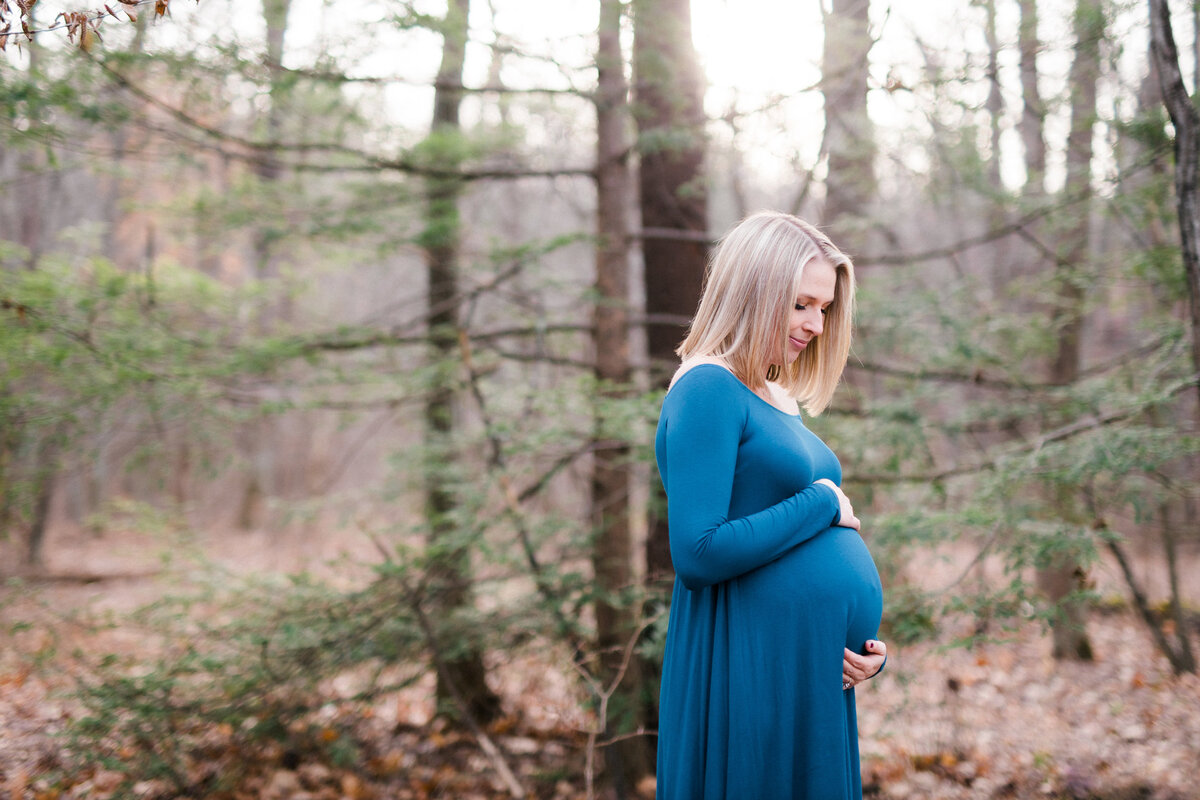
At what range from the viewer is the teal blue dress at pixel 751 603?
5.51ft

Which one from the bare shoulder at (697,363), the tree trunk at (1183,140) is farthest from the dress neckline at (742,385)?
the tree trunk at (1183,140)

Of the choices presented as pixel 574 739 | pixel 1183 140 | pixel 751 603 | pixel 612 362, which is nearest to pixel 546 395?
pixel 612 362

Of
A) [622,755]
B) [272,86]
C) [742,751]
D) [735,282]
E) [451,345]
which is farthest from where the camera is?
[451,345]

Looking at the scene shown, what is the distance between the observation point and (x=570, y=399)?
4.34 m

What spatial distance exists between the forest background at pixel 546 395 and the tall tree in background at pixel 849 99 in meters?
0.05

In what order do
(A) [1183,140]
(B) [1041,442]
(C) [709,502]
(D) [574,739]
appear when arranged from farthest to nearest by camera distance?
(D) [574,739]
(B) [1041,442]
(A) [1183,140]
(C) [709,502]

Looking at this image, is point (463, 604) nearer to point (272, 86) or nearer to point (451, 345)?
point (451, 345)

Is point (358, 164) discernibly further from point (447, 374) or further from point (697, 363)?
point (697, 363)

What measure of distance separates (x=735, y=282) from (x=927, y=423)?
281 centimetres

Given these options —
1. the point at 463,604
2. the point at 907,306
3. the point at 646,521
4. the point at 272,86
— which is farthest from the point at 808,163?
the point at 463,604

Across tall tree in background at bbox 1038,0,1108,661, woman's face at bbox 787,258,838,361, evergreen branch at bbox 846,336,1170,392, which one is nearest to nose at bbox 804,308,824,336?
woman's face at bbox 787,258,838,361

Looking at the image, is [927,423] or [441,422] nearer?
[927,423]

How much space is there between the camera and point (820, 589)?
5.94 ft

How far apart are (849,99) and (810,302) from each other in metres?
Answer: 3.99
